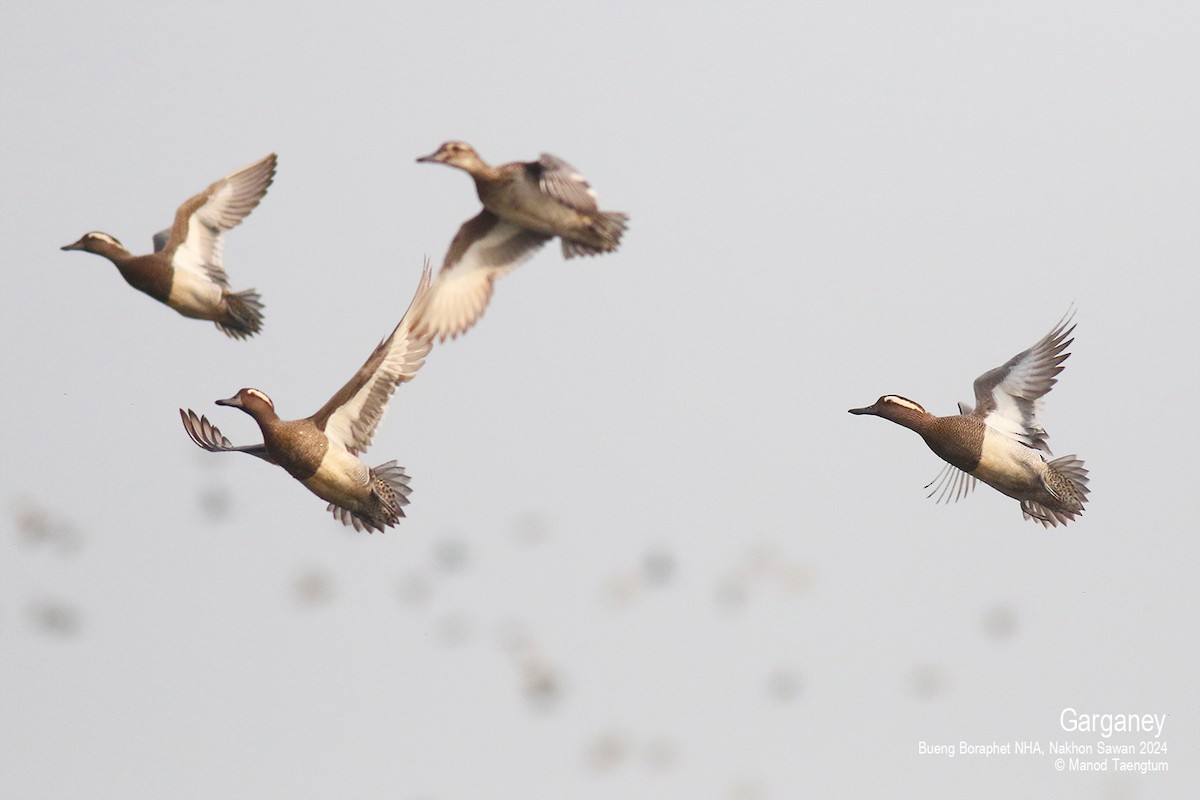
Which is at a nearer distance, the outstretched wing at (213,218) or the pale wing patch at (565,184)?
the pale wing patch at (565,184)

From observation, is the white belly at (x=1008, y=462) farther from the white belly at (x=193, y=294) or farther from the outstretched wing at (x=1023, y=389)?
the white belly at (x=193, y=294)

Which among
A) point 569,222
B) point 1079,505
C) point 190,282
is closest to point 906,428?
point 1079,505

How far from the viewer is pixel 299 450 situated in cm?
1263

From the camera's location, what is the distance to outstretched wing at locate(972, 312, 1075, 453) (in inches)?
516

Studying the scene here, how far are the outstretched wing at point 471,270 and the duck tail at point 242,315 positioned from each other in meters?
3.14

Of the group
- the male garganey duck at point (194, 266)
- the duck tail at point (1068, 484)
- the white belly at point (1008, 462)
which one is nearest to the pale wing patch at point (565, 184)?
the white belly at point (1008, 462)

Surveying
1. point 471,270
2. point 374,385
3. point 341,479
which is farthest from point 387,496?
point 471,270

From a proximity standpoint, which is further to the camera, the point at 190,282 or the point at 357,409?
the point at 190,282

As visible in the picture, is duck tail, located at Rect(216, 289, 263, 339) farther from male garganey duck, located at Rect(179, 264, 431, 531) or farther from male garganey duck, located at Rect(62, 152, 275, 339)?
male garganey duck, located at Rect(179, 264, 431, 531)

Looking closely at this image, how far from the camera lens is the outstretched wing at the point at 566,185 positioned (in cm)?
1205

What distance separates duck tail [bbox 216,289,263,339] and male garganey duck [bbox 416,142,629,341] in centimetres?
317

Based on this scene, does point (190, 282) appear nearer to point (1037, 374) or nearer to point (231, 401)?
point (231, 401)

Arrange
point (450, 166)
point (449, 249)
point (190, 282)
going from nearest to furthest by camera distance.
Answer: point (450, 166), point (449, 249), point (190, 282)

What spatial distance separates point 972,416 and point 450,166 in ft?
13.8
